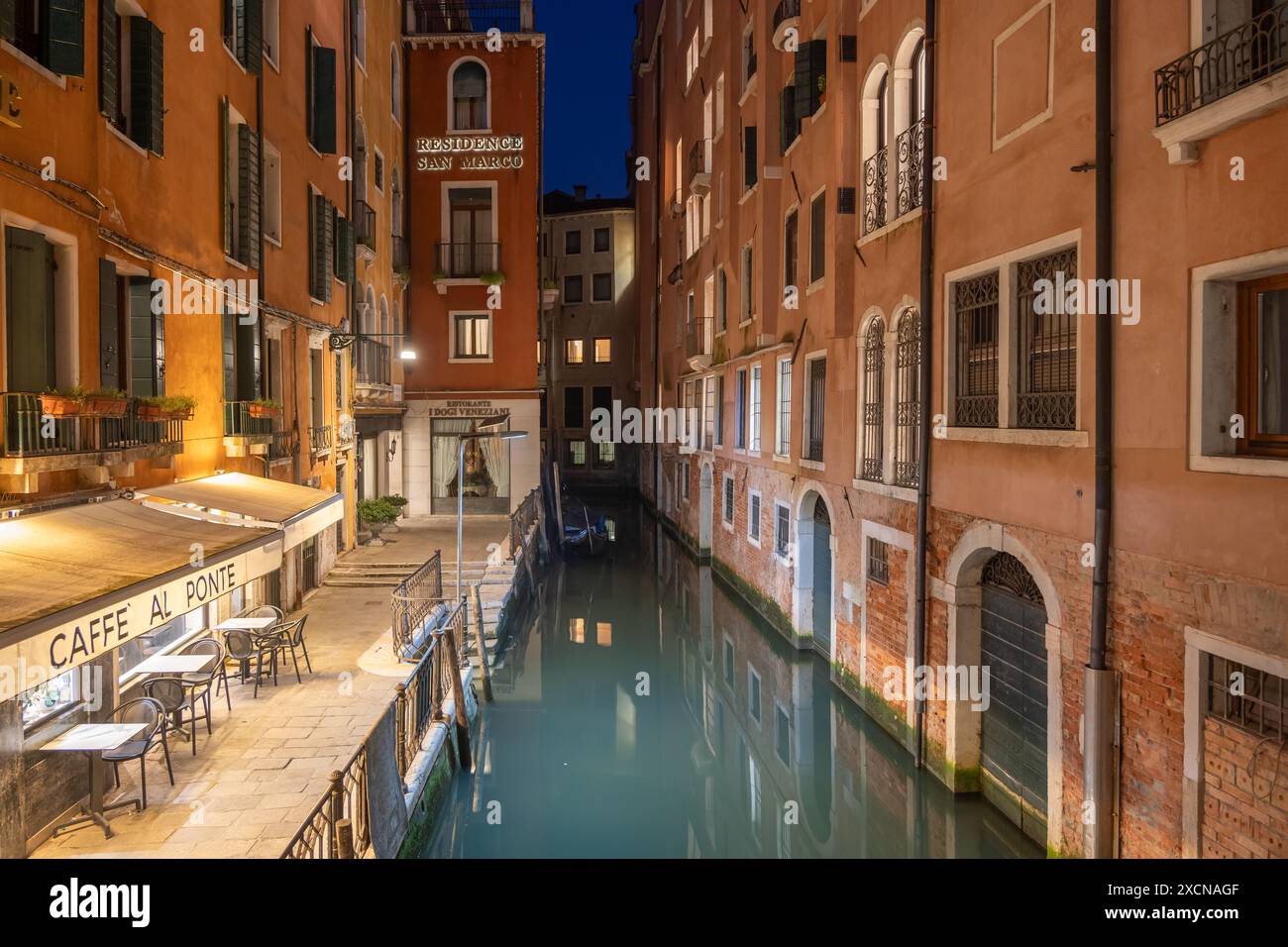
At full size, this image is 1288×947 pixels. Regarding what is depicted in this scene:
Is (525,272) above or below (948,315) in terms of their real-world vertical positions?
above

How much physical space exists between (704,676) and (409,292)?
1466 centimetres

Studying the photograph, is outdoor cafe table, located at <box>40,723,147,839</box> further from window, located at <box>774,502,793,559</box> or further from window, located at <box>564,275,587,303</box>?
window, located at <box>564,275,587,303</box>

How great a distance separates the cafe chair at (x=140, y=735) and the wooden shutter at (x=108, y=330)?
2.76 meters

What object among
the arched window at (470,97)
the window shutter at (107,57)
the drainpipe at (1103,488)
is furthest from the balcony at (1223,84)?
the arched window at (470,97)

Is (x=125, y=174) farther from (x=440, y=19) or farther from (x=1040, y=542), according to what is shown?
(x=440, y=19)

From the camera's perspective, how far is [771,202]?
1592 cm

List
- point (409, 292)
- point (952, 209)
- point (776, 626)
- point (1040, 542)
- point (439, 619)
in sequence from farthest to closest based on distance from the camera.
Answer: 1. point (409, 292)
2. point (776, 626)
3. point (439, 619)
4. point (952, 209)
5. point (1040, 542)

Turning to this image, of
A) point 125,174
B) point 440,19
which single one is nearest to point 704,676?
point 125,174

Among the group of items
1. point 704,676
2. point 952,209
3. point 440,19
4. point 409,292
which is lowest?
point 704,676

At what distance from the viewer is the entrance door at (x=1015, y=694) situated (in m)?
7.43

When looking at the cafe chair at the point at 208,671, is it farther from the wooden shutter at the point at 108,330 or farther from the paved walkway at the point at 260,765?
the wooden shutter at the point at 108,330

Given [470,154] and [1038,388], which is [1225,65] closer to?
[1038,388]

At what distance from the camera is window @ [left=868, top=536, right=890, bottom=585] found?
1045 cm
